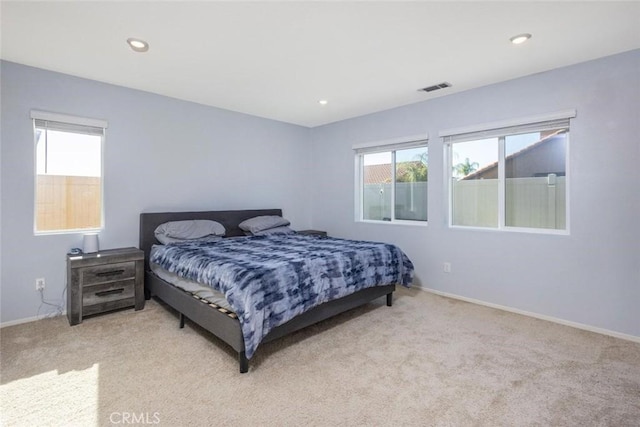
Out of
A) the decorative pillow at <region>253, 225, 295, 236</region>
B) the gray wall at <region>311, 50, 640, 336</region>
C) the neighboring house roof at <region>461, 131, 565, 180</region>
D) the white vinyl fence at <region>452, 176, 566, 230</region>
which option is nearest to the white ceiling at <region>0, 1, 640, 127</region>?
the gray wall at <region>311, 50, 640, 336</region>

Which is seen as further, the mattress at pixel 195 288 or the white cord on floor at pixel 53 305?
the white cord on floor at pixel 53 305

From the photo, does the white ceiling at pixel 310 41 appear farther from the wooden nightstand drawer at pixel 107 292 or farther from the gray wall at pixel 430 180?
the wooden nightstand drawer at pixel 107 292

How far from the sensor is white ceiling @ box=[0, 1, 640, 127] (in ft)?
6.89

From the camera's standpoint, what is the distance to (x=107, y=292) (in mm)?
3088

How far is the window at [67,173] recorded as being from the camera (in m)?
3.09

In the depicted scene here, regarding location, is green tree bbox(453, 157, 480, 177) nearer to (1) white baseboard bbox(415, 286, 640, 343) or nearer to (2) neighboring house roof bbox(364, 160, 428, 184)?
(2) neighboring house roof bbox(364, 160, 428, 184)

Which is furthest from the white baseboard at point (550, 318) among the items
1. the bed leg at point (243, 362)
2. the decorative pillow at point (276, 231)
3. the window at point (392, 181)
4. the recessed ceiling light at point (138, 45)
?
the recessed ceiling light at point (138, 45)

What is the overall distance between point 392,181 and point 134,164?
3321 millimetres

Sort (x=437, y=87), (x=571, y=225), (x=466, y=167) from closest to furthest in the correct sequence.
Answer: (x=571, y=225) → (x=437, y=87) → (x=466, y=167)

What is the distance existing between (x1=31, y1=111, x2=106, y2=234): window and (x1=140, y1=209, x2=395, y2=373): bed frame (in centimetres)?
54

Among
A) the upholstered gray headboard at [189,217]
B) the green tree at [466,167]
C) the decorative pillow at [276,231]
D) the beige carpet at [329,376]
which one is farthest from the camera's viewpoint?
the decorative pillow at [276,231]

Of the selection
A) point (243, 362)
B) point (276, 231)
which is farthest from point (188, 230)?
point (243, 362)

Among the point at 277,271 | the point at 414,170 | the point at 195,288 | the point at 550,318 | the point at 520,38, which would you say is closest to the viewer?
the point at 277,271

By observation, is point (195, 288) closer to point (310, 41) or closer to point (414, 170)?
point (310, 41)
